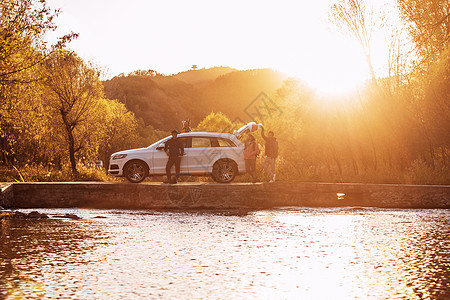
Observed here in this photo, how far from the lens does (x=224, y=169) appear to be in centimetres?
1919

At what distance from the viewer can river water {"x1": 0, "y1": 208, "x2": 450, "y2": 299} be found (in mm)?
6402

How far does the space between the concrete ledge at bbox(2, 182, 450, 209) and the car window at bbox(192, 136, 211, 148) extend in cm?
228

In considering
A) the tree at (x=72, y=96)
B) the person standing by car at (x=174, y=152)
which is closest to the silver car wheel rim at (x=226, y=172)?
the person standing by car at (x=174, y=152)

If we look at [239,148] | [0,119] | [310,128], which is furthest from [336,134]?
[0,119]

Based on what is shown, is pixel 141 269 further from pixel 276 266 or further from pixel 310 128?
pixel 310 128

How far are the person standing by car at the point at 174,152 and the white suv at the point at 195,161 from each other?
23.4 inches

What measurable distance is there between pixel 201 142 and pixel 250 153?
1745 millimetres

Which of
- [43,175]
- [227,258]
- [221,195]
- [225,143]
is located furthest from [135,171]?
[43,175]

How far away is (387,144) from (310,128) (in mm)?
4883

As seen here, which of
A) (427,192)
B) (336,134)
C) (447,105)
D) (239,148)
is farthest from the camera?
(336,134)

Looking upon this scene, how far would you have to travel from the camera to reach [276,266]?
7867mm

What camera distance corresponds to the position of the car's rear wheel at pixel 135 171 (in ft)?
62.8

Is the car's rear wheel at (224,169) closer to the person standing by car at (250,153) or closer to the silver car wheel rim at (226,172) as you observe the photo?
the silver car wheel rim at (226,172)

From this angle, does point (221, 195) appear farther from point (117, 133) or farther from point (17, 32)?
point (117, 133)
